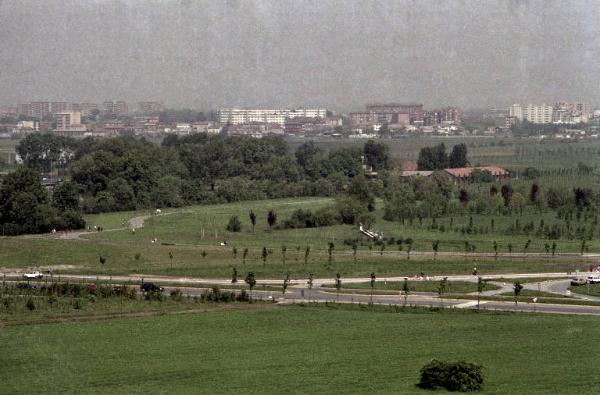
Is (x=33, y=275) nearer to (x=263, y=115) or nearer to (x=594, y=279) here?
(x=594, y=279)

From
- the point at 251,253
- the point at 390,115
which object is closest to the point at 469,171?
the point at 251,253

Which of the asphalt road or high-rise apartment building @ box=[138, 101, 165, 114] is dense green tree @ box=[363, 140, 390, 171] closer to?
the asphalt road

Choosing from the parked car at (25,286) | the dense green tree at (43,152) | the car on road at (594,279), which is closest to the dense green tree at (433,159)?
the dense green tree at (43,152)

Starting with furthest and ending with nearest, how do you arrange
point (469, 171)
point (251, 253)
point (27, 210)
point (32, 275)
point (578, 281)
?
point (469, 171), point (27, 210), point (251, 253), point (32, 275), point (578, 281)

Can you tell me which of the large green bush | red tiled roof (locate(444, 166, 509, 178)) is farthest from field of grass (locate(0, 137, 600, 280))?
the large green bush

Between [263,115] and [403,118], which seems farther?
[263,115]

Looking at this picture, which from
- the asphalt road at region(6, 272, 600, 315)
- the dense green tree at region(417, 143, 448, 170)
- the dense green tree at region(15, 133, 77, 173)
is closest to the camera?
the asphalt road at region(6, 272, 600, 315)

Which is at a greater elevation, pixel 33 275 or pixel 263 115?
pixel 263 115
